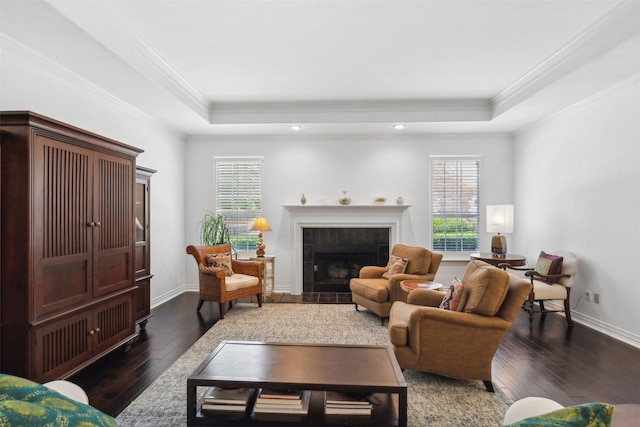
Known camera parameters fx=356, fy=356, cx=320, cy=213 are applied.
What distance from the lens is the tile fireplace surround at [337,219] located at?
6.04 meters

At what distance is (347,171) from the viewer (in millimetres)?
6195

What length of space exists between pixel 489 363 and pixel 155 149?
16.4 ft

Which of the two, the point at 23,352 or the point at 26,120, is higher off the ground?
the point at 26,120

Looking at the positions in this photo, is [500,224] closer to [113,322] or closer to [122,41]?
[113,322]

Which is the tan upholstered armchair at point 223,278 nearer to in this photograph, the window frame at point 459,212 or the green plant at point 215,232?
the green plant at point 215,232

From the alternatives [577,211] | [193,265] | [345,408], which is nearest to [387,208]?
[577,211]

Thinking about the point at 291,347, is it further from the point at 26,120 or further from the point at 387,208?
the point at 387,208

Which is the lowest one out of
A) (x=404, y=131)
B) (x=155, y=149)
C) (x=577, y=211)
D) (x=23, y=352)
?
(x=23, y=352)

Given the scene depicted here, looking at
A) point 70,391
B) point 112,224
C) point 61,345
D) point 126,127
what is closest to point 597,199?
point 70,391

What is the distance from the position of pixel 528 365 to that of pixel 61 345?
386cm

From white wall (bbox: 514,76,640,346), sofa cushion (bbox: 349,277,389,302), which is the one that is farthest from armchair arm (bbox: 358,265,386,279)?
white wall (bbox: 514,76,640,346)

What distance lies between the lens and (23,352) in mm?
2385

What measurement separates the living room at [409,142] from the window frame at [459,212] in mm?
74

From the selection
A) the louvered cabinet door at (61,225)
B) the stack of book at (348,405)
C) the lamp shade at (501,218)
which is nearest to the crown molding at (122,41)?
the louvered cabinet door at (61,225)
